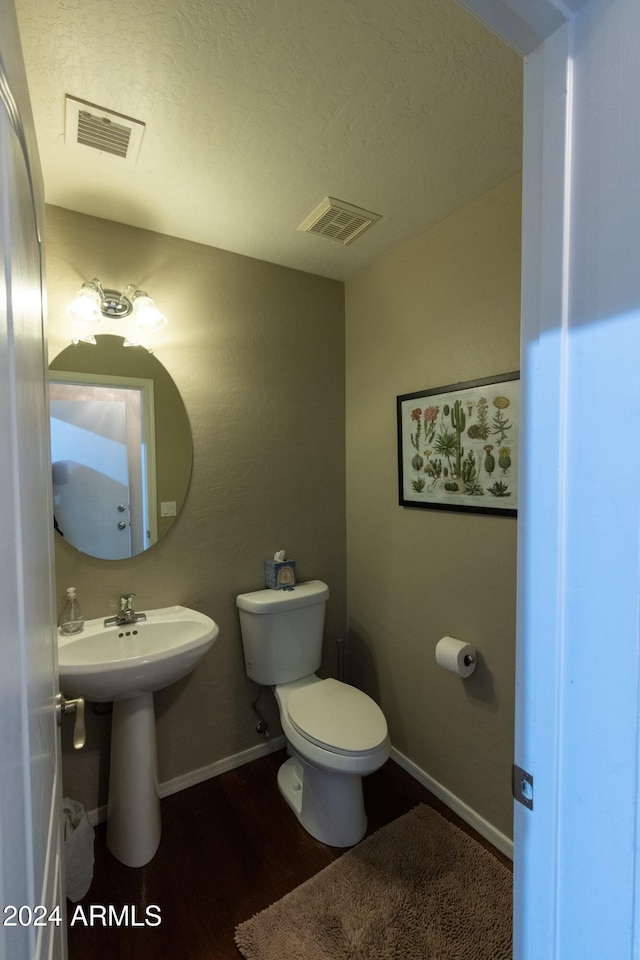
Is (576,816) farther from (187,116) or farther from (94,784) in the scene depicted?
(94,784)

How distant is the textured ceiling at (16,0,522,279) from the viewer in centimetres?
98

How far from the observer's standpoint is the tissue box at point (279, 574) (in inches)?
79.6

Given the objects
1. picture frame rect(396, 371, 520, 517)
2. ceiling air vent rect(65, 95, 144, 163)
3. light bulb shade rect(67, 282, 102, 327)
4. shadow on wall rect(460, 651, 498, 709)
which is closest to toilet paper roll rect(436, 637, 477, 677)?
shadow on wall rect(460, 651, 498, 709)

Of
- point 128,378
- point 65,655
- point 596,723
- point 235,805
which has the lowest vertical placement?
point 235,805

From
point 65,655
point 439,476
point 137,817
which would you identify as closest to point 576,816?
point 439,476

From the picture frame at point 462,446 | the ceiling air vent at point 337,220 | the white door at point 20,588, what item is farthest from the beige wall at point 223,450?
the white door at point 20,588

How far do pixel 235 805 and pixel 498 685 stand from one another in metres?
1.19

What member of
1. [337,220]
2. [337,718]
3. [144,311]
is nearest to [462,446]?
[337,220]

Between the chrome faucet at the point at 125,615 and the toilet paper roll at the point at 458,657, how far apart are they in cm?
119

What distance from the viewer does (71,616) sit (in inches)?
63.1

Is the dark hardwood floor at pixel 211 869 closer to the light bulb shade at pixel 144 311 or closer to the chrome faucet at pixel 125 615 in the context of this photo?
the chrome faucet at pixel 125 615

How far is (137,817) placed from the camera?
1547mm

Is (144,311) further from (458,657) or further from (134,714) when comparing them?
(458,657)

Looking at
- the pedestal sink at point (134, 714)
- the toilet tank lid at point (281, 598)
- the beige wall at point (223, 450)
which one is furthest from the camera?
the toilet tank lid at point (281, 598)
